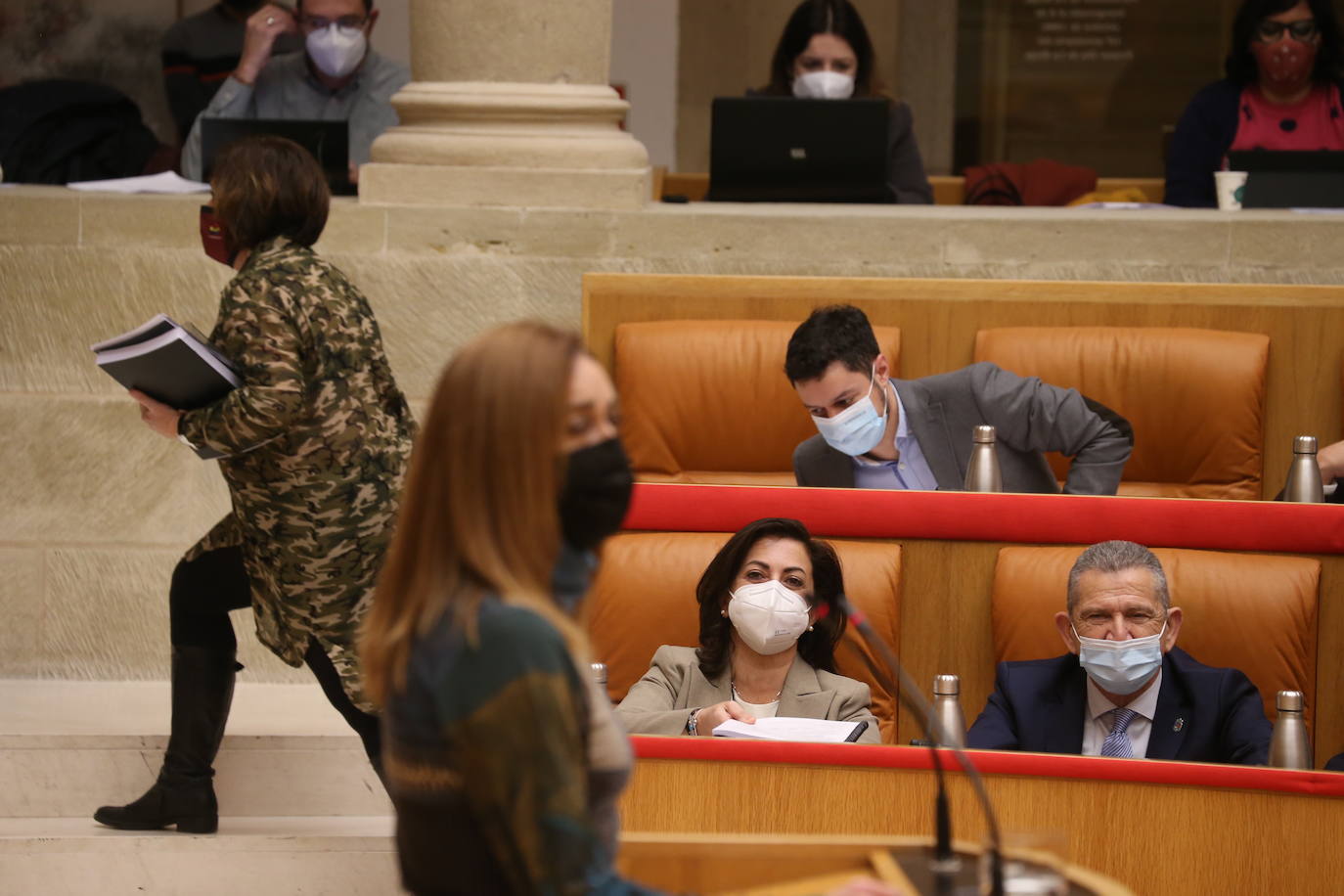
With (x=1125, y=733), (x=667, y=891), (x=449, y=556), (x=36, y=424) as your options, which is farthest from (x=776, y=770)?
(x=36, y=424)

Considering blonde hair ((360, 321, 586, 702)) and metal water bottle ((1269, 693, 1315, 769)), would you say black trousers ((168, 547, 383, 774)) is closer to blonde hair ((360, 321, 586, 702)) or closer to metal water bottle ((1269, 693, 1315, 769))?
metal water bottle ((1269, 693, 1315, 769))

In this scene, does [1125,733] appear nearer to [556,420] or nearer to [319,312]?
[319,312]

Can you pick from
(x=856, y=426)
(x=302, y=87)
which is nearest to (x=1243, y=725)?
(x=856, y=426)

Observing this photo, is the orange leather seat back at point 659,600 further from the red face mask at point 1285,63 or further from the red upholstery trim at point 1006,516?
the red face mask at point 1285,63

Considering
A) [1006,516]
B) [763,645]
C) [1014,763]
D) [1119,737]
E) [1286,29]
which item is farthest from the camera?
[1286,29]

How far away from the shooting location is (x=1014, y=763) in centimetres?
254

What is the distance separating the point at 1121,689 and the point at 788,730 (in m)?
0.59

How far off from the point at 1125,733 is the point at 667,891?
1.67 metres

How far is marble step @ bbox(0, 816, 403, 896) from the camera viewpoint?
3.41 meters

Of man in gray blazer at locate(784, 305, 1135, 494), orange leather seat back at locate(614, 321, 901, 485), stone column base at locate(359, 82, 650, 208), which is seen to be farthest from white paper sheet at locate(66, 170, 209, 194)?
man in gray blazer at locate(784, 305, 1135, 494)

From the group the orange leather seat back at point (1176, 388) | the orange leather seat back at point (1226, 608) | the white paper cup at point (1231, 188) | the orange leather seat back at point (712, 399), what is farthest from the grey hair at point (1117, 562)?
the white paper cup at point (1231, 188)

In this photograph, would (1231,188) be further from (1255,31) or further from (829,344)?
(829,344)

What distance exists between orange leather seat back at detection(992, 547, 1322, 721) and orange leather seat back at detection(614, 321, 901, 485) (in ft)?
3.68

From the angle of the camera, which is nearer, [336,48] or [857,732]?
[857,732]
